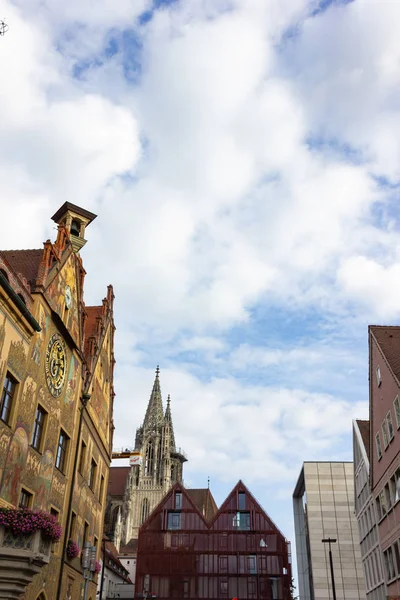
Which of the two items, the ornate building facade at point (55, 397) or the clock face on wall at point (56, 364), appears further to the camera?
the clock face on wall at point (56, 364)

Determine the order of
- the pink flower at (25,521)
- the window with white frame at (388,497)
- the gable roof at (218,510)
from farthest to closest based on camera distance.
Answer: the gable roof at (218,510)
the window with white frame at (388,497)
the pink flower at (25,521)

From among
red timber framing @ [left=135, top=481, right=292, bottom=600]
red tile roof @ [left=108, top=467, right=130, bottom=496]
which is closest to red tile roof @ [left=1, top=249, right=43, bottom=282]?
red timber framing @ [left=135, top=481, right=292, bottom=600]

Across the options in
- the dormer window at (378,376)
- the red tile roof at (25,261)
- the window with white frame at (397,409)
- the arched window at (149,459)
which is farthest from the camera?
the arched window at (149,459)

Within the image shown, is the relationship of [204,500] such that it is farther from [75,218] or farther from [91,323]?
[75,218]

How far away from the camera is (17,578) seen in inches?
664

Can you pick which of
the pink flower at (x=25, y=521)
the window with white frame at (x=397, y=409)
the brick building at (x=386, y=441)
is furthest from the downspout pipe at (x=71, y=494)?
the brick building at (x=386, y=441)

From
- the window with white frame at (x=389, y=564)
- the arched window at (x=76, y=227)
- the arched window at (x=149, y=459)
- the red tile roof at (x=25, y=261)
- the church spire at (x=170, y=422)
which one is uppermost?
the church spire at (x=170, y=422)

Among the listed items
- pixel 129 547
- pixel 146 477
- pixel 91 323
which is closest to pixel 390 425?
pixel 91 323

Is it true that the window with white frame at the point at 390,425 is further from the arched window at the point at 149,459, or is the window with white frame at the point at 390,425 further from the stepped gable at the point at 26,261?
the arched window at the point at 149,459

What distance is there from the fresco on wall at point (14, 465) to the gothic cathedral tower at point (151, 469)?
314 feet

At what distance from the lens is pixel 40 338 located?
22.2 metres

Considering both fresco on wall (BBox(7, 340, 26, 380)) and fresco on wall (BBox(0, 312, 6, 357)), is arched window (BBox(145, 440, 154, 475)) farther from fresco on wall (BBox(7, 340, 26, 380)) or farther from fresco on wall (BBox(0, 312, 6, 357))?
fresco on wall (BBox(0, 312, 6, 357))

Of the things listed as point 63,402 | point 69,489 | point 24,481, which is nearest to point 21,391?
point 24,481

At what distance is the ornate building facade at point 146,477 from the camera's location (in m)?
112
